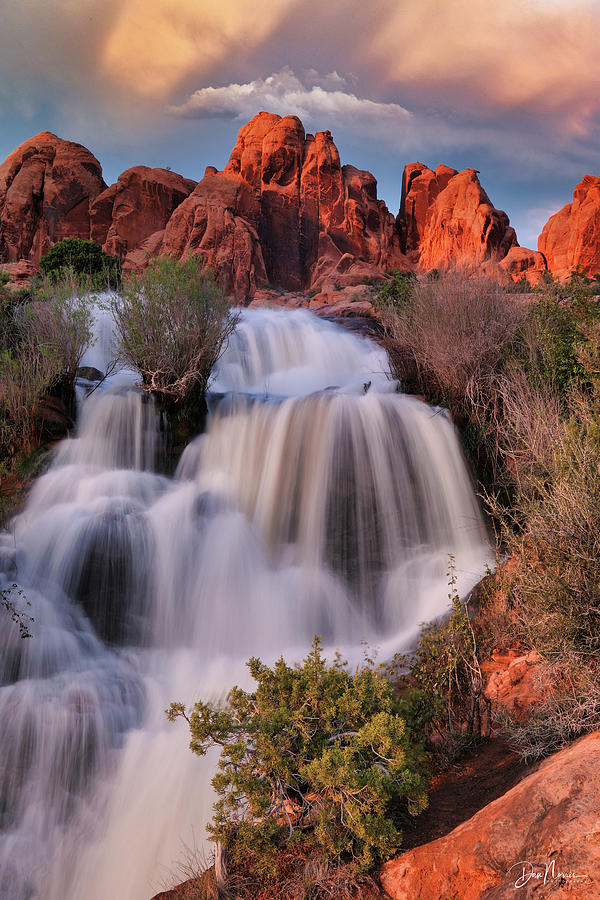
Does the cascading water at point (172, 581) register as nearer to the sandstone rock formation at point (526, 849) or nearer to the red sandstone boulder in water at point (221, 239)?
the sandstone rock formation at point (526, 849)

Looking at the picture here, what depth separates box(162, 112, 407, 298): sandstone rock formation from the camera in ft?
141

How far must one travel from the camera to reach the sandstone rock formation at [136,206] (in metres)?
44.4

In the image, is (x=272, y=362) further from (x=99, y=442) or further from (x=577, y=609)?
(x=577, y=609)

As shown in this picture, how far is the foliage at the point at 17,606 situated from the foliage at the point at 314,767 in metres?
4.60

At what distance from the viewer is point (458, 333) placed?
10.8 metres

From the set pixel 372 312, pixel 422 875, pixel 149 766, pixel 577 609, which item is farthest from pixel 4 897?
pixel 372 312

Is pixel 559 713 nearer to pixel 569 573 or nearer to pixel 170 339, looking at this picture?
pixel 569 573

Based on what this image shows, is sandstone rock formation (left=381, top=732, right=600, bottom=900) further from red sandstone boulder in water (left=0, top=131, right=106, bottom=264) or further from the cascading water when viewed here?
red sandstone boulder in water (left=0, top=131, right=106, bottom=264)

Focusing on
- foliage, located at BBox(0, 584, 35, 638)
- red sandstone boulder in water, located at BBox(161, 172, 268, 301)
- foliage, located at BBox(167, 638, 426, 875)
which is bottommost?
foliage, located at BBox(0, 584, 35, 638)

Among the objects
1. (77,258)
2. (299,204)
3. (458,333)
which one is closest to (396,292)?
(458,333)

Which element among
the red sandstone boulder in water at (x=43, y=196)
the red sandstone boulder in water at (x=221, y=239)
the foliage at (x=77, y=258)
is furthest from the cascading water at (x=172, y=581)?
the red sandstone boulder in water at (x=43, y=196)

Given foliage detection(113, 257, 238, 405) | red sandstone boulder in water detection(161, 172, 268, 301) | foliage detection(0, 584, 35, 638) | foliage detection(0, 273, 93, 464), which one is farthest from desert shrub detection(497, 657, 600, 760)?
red sandstone boulder in water detection(161, 172, 268, 301)

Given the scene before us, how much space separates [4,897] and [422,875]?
411cm

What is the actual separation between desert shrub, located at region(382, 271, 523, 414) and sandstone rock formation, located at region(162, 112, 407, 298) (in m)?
30.4
